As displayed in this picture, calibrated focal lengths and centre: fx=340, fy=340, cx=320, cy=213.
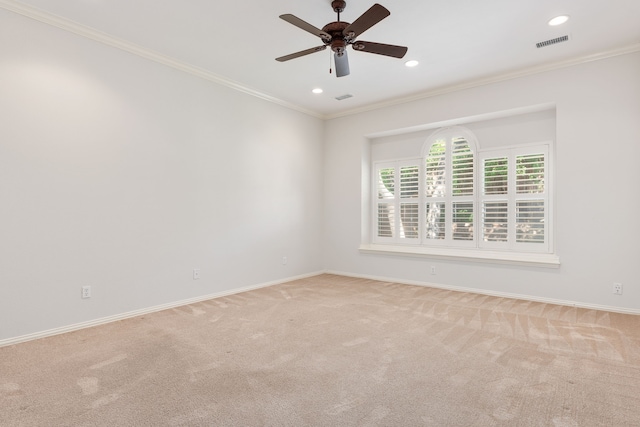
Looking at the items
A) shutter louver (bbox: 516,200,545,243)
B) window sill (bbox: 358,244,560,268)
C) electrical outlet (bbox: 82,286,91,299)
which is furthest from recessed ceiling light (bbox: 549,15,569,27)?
electrical outlet (bbox: 82,286,91,299)

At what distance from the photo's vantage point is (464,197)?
5.32 meters

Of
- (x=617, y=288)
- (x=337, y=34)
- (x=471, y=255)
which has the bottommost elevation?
(x=617, y=288)

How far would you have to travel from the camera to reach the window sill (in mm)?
4477

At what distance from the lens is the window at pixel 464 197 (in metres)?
4.77

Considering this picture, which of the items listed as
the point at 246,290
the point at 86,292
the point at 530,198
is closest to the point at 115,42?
the point at 86,292

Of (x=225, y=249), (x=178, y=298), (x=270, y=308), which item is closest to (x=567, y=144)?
(x=270, y=308)

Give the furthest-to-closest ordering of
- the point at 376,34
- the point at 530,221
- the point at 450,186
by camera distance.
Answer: the point at 450,186 → the point at 530,221 → the point at 376,34

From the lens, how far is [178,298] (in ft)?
A: 14.2

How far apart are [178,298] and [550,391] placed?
154 inches

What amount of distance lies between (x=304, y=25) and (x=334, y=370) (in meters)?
2.70

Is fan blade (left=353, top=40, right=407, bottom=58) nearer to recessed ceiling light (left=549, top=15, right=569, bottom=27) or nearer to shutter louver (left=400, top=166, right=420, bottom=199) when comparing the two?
recessed ceiling light (left=549, top=15, right=569, bottom=27)

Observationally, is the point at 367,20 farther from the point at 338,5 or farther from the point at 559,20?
the point at 559,20

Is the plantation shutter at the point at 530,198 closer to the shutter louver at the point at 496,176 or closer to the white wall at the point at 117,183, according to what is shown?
the shutter louver at the point at 496,176

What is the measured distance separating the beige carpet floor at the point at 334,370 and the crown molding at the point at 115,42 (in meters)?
3.02
